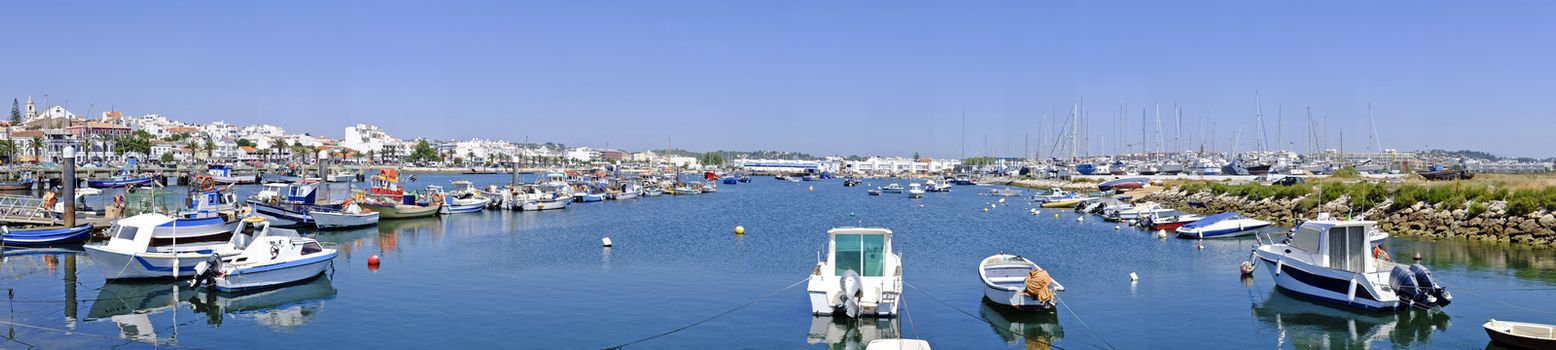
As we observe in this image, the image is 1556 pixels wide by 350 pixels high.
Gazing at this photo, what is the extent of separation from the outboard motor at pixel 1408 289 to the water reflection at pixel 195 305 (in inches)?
952

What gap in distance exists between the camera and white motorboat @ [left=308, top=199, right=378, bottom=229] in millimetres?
44438


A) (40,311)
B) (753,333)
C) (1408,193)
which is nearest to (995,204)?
(1408,193)

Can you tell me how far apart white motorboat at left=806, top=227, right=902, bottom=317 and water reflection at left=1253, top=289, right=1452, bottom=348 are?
8.08 m

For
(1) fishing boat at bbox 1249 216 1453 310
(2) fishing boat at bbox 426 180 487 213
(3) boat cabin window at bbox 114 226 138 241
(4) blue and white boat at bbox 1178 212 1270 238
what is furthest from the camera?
(2) fishing boat at bbox 426 180 487 213

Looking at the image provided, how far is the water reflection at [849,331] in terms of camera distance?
1920cm

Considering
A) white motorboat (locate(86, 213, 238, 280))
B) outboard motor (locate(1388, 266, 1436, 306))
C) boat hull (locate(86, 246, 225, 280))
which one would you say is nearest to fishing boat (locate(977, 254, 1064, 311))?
outboard motor (locate(1388, 266, 1436, 306))

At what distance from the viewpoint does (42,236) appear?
33.6 m

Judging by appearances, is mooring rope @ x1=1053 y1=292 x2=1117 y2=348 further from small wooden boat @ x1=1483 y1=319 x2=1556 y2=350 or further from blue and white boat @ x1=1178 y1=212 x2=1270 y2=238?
blue and white boat @ x1=1178 y1=212 x2=1270 y2=238

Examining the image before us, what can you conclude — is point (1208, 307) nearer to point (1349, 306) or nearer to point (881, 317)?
point (1349, 306)

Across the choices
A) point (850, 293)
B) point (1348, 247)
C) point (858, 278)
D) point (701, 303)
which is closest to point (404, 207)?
point (701, 303)

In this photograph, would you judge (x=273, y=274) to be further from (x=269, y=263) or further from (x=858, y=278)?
(x=858, y=278)

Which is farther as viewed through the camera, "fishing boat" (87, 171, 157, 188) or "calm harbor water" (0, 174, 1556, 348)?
"fishing boat" (87, 171, 157, 188)

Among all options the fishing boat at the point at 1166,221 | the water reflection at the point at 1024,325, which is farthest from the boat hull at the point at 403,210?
the fishing boat at the point at 1166,221

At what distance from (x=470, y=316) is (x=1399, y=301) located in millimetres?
20723
